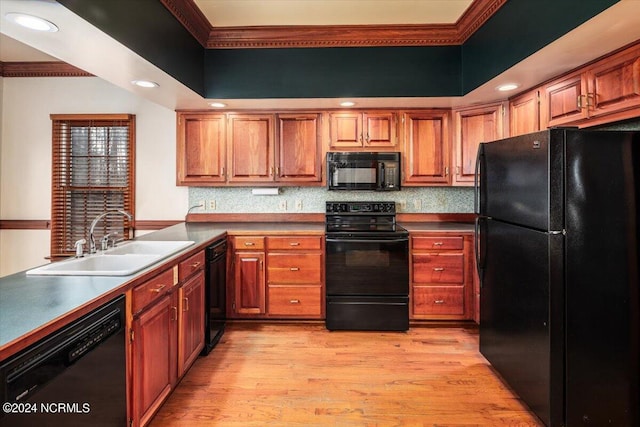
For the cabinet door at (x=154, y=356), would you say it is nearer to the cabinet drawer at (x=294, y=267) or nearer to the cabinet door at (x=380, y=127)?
the cabinet drawer at (x=294, y=267)

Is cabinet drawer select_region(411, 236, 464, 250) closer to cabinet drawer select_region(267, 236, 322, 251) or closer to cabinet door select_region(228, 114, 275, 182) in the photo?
cabinet drawer select_region(267, 236, 322, 251)

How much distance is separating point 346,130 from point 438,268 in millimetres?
1655

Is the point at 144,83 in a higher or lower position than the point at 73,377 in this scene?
higher

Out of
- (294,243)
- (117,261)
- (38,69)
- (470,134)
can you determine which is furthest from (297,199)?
(38,69)

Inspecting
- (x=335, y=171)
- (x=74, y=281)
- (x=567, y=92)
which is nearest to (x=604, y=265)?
(x=567, y=92)

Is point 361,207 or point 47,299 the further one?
point 361,207

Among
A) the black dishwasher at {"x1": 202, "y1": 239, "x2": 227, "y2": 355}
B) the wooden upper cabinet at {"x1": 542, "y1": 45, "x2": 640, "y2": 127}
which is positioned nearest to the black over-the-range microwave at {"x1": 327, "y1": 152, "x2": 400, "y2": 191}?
the black dishwasher at {"x1": 202, "y1": 239, "x2": 227, "y2": 355}

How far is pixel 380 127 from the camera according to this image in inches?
141

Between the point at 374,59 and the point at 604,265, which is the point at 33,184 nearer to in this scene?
the point at 374,59

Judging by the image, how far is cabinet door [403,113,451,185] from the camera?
11.7 ft

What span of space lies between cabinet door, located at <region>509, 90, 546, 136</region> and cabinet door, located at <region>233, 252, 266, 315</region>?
256cm

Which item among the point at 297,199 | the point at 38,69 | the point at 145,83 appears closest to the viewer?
the point at 145,83

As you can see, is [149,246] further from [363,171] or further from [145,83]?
[363,171]

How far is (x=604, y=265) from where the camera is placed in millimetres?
1782
